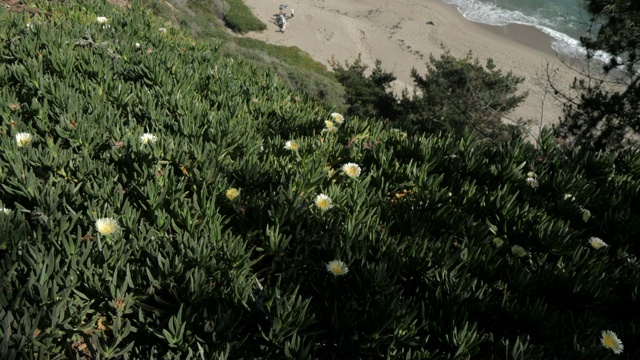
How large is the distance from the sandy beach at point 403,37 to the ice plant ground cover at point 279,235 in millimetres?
18234

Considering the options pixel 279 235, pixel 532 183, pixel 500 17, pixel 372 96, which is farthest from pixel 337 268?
pixel 500 17

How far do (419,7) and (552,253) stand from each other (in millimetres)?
27534

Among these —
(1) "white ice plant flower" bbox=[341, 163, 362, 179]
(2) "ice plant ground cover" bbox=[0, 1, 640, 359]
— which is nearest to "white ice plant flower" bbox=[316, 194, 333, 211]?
(2) "ice plant ground cover" bbox=[0, 1, 640, 359]

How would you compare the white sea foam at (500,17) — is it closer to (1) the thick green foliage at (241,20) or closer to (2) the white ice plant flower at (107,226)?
(1) the thick green foliage at (241,20)

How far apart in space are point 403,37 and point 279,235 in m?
24.4

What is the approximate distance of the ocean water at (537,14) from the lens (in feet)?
84.8

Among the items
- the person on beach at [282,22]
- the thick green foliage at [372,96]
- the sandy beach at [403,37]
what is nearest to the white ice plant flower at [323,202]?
the thick green foliage at [372,96]

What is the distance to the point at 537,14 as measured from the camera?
2808 cm

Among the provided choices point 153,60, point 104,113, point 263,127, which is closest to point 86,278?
point 104,113

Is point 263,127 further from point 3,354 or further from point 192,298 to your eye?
point 3,354

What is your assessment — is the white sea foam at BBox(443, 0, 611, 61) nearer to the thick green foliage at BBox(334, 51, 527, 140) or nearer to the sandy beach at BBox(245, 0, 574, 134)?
the sandy beach at BBox(245, 0, 574, 134)

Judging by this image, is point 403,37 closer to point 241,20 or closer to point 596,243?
point 241,20

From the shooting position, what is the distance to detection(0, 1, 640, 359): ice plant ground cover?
1.74 metres

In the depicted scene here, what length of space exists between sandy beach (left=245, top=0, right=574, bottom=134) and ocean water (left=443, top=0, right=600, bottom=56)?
2.40 ft
